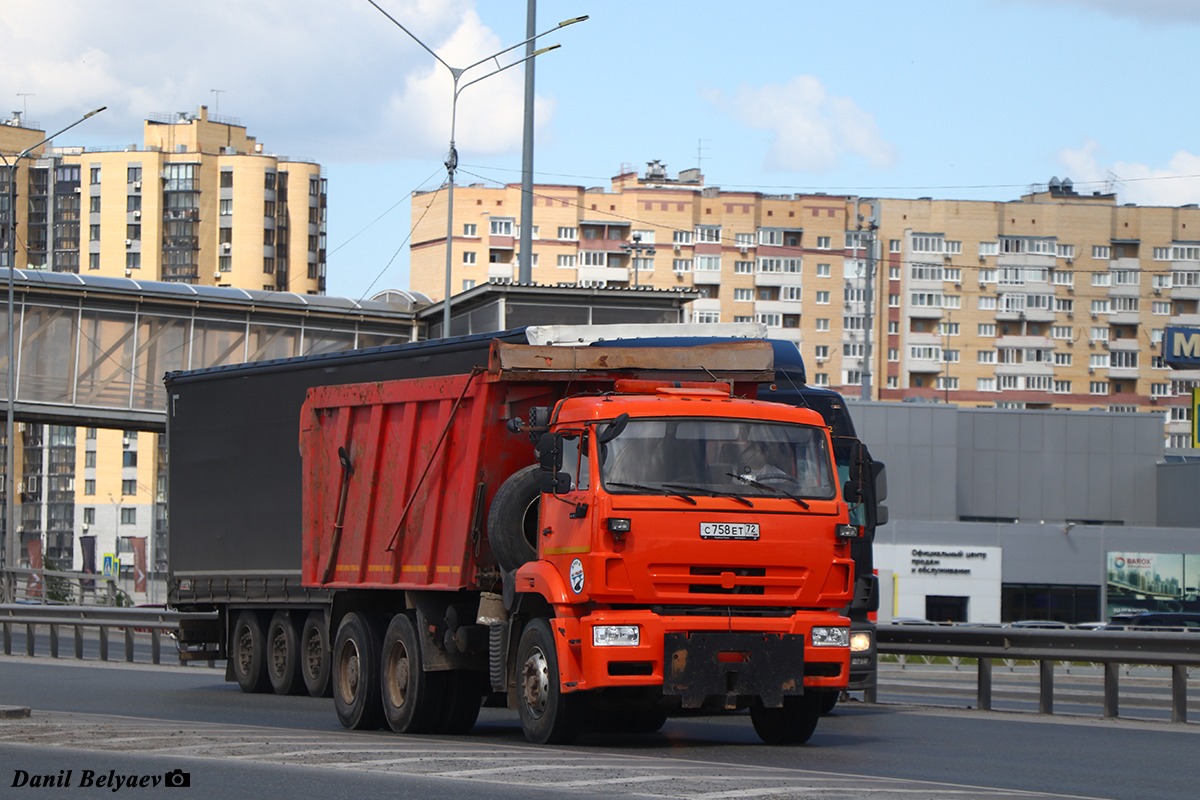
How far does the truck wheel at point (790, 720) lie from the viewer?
12.2 meters

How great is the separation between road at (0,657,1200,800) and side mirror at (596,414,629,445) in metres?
2.09

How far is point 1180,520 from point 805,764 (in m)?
Result: 56.0

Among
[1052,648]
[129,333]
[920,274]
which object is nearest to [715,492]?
[1052,648]

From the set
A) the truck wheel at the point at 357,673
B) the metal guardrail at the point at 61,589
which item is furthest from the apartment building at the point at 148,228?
the truck wheel at the point at 357,673

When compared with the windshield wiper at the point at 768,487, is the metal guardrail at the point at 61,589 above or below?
below

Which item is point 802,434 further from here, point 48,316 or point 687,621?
point 48,316

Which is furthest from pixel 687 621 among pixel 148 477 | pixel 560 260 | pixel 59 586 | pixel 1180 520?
pixel 148 477

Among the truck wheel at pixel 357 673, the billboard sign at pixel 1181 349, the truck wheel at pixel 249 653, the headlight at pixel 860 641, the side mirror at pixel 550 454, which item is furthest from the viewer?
the billboard sign at pixel 1181 349

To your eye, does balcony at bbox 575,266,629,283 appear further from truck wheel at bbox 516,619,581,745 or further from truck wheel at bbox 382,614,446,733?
truck wheel at bbox 516,619,581,745

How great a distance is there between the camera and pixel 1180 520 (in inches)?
2469

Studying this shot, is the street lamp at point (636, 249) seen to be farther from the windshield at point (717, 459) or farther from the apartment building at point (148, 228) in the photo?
the windshield at point (717, 459)

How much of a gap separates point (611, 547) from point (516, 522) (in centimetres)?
146

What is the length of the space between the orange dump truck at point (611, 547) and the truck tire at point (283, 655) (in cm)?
475

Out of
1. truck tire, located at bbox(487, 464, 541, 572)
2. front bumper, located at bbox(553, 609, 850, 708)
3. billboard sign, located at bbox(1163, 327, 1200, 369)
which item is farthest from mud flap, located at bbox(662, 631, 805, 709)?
billboard sign, located at bbox(1163, 327, 1200, 369)
